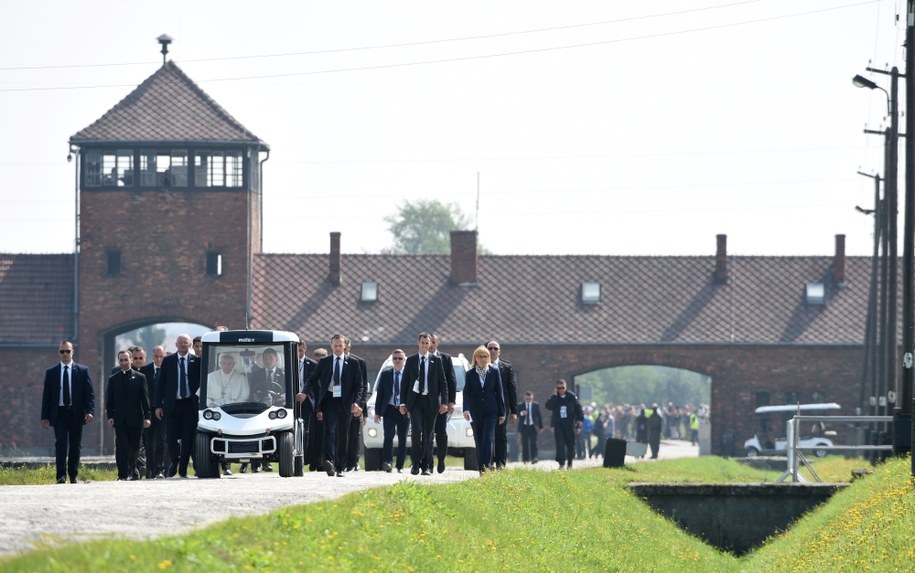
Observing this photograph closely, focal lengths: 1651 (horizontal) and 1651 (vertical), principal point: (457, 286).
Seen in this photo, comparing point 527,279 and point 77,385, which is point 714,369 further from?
point 77,385

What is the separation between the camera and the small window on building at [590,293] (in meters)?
54.3

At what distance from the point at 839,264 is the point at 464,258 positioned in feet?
41.5

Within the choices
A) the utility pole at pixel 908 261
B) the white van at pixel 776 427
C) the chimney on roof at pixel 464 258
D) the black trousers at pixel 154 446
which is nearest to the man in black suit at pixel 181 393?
the black trousers at pixel 154 446

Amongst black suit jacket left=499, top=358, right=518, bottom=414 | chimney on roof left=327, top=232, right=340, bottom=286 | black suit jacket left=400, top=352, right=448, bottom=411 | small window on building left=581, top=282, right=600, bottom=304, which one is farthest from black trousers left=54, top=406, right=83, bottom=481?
small window on building left=581, top=282, right=600, bottom=304

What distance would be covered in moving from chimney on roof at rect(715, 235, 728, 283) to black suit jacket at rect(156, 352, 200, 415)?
121 feet

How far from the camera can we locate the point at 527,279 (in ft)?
181

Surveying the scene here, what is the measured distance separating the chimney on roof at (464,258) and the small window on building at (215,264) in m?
8.88

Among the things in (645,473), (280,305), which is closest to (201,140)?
(280,305)

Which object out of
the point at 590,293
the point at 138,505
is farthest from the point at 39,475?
the point at 590,293

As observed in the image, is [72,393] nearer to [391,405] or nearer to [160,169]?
[391,405]

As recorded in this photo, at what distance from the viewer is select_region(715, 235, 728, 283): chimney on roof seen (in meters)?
55.7

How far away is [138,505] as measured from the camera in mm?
13703

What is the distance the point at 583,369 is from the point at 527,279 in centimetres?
444

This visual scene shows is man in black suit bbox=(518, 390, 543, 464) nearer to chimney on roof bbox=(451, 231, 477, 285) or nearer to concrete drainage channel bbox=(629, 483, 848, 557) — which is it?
concrete drainage channel bbox=(629, 483, 848, 557)
